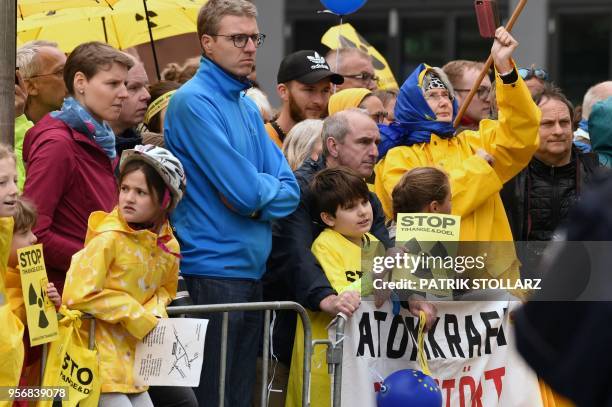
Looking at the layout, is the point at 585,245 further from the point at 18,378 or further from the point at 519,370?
the point at 519,370

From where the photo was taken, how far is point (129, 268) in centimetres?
537

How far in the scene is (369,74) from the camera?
8906 mm

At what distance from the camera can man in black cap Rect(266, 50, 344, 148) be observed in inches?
302

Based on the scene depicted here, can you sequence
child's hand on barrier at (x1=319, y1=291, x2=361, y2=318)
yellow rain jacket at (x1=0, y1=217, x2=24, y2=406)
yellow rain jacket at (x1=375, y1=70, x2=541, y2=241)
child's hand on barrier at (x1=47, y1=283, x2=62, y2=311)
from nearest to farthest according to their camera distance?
1. yellow rain jacket at (x1=0, y1=217, x2=24, y2=406)
2. child's hand on barrier at (x1=47, y1=283, x2=62, y2=311)
3. child's hand on barrier at (x1=319, y1=291, x2=361, y2=318)
4. yellow rain jacket at (x1=375, y1=70, x2=541, y2=241)

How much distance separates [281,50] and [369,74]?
1023 cm

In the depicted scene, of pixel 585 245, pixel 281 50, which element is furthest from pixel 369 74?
pixel 281 50

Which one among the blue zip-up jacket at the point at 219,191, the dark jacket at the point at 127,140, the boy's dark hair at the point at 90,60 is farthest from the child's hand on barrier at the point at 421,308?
the boy's dark hair at the point at 90,60

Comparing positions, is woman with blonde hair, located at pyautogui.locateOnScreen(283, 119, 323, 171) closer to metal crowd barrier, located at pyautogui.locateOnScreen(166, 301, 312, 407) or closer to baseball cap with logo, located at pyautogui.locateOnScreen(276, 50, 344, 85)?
baseball cap with logo, located at pyautogui.locateOnScreen(276, 50, 344, 85)

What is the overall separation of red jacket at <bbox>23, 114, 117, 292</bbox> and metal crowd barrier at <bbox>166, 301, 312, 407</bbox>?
1.80 ft

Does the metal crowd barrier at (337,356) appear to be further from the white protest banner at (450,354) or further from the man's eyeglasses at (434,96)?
the man's eyeglasses at (434,96)

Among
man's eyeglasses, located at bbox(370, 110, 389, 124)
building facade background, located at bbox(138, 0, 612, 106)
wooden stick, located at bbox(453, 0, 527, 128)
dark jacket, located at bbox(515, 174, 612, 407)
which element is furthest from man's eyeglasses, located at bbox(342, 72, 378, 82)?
building facade background, located at bbox(138, 0, 612, 106)

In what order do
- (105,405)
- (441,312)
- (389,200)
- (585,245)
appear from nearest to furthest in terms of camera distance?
(585,245), (105,405), (441,312), (389,200)

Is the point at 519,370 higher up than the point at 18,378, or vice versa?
the point at 18,378

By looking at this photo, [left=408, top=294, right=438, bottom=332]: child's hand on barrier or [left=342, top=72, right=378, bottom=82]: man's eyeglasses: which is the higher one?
[left=342, top=72, right=378, bottom=82]: man's eyeglasses
